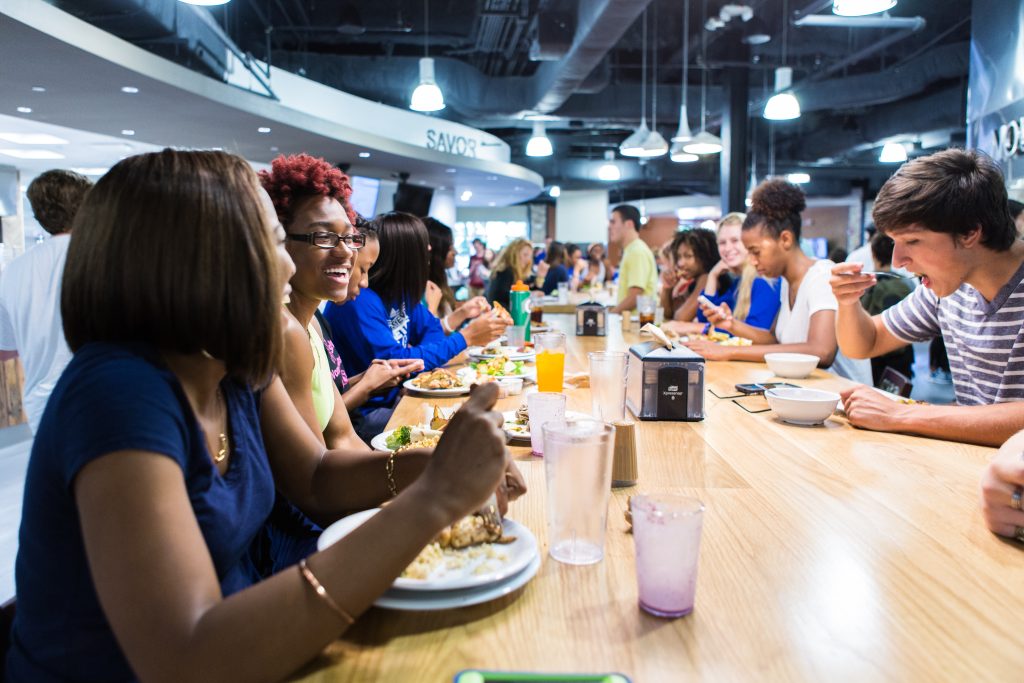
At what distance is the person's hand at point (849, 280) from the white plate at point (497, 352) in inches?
47.5

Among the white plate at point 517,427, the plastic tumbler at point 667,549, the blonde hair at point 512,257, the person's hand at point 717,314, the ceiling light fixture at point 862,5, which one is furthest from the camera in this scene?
the blonde hair at point 512,257

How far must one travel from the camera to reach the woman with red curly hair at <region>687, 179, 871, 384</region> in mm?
3340

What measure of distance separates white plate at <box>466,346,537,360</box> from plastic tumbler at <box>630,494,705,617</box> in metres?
2.14

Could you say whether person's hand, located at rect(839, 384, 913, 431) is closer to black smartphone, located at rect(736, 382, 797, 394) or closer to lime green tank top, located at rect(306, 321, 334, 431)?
black smartphone, located at rect(736, 382, 797, 394)

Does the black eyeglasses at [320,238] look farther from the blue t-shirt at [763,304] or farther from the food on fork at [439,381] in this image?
the blue t-shirt at [763,304]

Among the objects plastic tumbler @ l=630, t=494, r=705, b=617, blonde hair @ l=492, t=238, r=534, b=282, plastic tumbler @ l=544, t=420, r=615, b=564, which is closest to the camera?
plastic tumbler @ l=630, t=494, r=705, b=617

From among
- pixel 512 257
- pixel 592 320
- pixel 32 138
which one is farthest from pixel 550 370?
pixel 32 138

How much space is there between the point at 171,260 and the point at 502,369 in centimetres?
195

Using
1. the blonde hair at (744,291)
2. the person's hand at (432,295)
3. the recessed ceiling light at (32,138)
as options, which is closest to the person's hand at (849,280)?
the blonde hair at (744,291)

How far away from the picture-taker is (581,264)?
13.6m

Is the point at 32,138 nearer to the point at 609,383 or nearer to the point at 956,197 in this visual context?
the point at 609,383

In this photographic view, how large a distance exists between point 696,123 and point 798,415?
1282cm

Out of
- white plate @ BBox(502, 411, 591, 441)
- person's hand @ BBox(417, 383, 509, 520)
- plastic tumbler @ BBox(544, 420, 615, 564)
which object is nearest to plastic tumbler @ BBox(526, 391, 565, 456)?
white plate @ BBox(502, 411, 591, 441)

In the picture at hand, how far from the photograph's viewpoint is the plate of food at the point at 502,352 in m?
3.25
